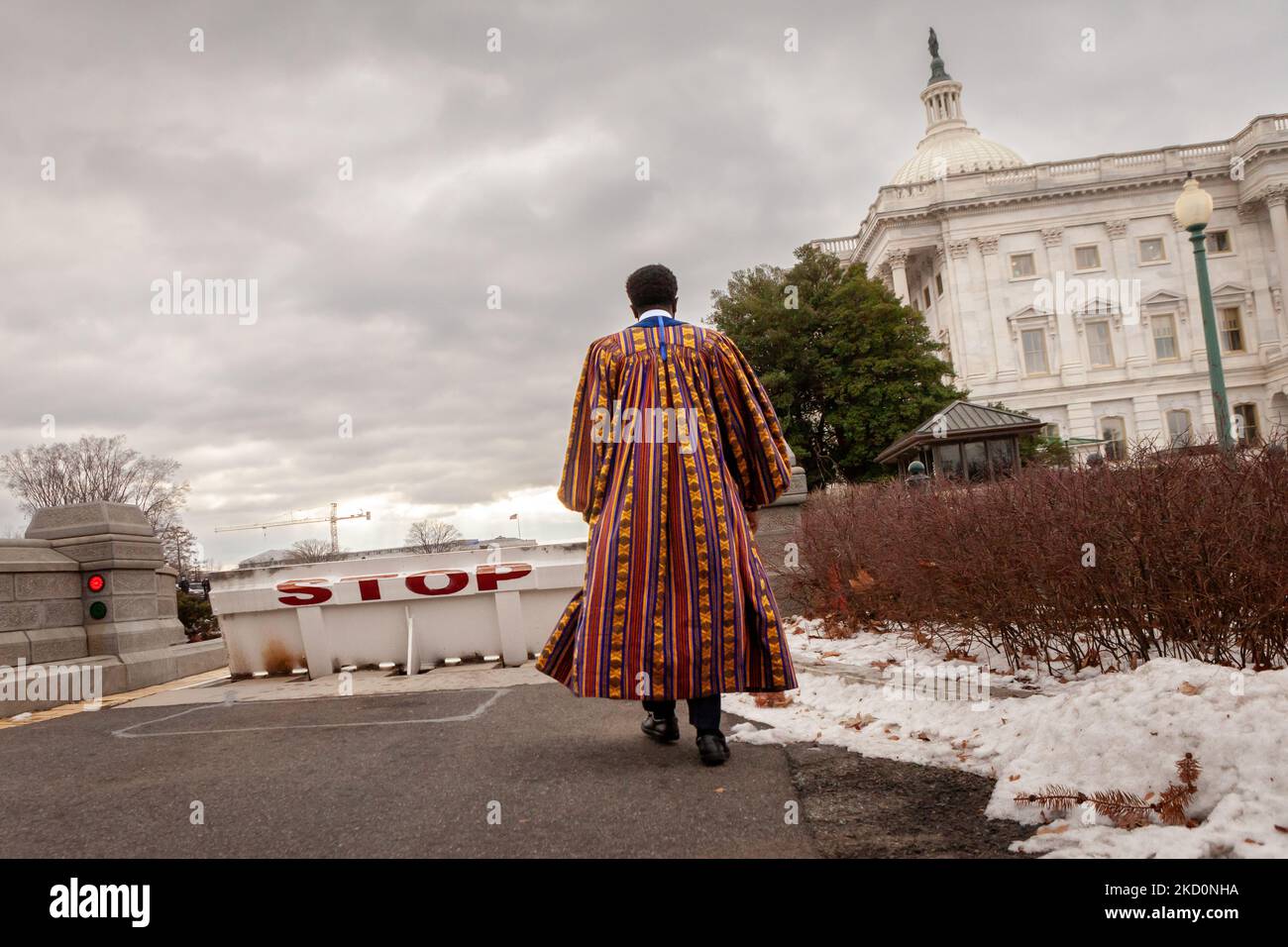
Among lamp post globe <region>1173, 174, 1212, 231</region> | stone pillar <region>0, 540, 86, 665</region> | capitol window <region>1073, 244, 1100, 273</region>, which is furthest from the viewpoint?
capitol window <region>1073, 244, 1100, 273</region>

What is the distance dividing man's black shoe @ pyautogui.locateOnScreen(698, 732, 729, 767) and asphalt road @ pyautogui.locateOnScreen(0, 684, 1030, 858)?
0.06m

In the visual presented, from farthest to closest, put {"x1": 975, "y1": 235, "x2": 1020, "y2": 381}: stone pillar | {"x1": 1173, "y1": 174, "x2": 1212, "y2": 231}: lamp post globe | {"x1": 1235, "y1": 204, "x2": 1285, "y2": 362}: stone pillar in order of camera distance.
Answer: {"x1": 1235, "y1": 204, "x2": 1285, "y2": 362}: stone pillar → {"x1": 975, "y1": 235, "x2": 1020, "y2": 381}: stone pillar → {"x1": 1173, "y1": 174, "x2": 1212, "y2": 231}: lamp post globe

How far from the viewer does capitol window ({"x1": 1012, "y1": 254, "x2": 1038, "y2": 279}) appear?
187ft

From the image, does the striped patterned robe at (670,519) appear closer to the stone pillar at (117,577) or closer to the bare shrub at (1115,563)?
the bare shrub at (1115,563)

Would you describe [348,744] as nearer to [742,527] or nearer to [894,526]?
[742,527]

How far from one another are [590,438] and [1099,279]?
199 ft

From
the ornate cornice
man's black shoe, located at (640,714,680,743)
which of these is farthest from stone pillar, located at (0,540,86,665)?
the ornate cornice

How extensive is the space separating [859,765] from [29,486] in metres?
52.5

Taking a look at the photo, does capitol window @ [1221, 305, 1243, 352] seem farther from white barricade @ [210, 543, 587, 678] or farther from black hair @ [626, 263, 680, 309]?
black hair @ [626, 263, 680, 309]

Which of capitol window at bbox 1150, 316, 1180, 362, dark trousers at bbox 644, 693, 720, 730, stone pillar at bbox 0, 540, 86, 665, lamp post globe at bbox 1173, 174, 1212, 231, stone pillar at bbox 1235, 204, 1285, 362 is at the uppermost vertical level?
stone pillar at bbox 1235, 204, 1285, 362

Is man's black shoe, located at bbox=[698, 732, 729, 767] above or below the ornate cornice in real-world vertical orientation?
below

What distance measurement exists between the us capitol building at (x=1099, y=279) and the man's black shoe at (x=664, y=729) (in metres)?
54.4

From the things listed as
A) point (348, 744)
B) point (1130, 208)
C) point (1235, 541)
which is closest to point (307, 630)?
point (348, 744)

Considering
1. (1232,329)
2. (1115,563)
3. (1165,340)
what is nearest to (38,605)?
(1115,563)
